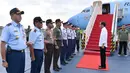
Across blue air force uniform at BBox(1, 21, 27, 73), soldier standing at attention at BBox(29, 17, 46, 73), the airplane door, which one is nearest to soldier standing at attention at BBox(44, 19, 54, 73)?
soldier standing at attention at BBox(29, 17, 46, 73)

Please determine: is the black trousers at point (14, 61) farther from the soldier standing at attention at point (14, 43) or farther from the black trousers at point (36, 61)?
the black trousers at point (36, 61)

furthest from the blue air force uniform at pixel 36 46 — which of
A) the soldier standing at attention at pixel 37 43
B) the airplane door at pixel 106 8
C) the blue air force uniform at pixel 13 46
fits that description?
the airplane door at pixel 106 8

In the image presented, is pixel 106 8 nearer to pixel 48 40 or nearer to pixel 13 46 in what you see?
pixel 48 40

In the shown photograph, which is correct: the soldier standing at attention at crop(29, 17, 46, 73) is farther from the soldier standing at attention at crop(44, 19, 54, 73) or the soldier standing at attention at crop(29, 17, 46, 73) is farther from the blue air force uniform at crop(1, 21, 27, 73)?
the soldier standing at attention at crop(44, 19, 54, 73)

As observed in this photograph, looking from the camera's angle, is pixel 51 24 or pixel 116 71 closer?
pixel 51 24

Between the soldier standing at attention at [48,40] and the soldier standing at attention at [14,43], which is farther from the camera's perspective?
the soldier standing at attention at [48,40]

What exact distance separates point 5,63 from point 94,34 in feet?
32.8

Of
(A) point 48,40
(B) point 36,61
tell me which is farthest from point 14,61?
(A) point 48,40

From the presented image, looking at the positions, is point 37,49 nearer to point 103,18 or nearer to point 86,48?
point 86,48

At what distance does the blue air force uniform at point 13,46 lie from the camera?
11.6 feet

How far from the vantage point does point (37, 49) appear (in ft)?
15.0

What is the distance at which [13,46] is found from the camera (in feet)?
11.7

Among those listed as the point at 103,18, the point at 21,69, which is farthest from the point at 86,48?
the point at 21,69

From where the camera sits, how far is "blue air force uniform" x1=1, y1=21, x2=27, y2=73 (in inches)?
139
